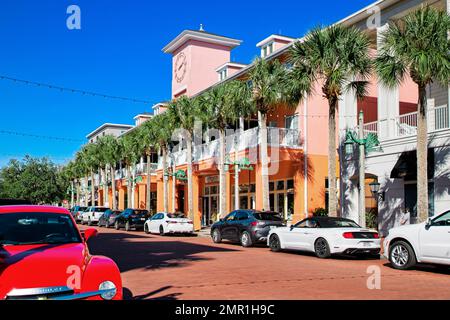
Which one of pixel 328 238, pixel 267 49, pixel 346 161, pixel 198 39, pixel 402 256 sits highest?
pixel 198 39

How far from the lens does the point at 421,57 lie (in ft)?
52.4

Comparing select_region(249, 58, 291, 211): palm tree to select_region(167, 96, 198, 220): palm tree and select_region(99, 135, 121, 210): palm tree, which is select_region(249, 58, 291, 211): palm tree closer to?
select_region(167, 96, 198, 220): palm tree

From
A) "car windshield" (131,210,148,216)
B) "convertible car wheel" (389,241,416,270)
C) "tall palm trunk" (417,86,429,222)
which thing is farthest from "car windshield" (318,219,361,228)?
"car windshield" (131,210,148,216)

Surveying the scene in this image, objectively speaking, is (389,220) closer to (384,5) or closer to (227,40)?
(384,5)

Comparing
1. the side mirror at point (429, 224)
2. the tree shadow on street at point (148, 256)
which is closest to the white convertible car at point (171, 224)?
the tree shadow on street at point (148, 256)

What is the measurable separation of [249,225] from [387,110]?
8334mm

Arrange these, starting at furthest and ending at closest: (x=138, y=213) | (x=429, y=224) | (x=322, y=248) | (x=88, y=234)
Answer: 1. (x=138, y=213)
2. (x=322, y=248)
3. (x=429, y=224)
4. (x=88, y=234)

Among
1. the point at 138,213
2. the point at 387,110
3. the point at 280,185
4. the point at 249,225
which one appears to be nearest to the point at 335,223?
the point at 249,225

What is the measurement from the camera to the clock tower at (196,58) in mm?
45688

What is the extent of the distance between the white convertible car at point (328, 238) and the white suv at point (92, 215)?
26.9m

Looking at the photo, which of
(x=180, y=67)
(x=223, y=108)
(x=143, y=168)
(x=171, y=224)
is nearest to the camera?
(x=171, y=224)

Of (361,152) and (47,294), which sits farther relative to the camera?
(361,152)

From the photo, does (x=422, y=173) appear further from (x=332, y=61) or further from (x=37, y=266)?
(x=37, y=266)

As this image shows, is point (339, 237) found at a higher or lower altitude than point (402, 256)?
higher
